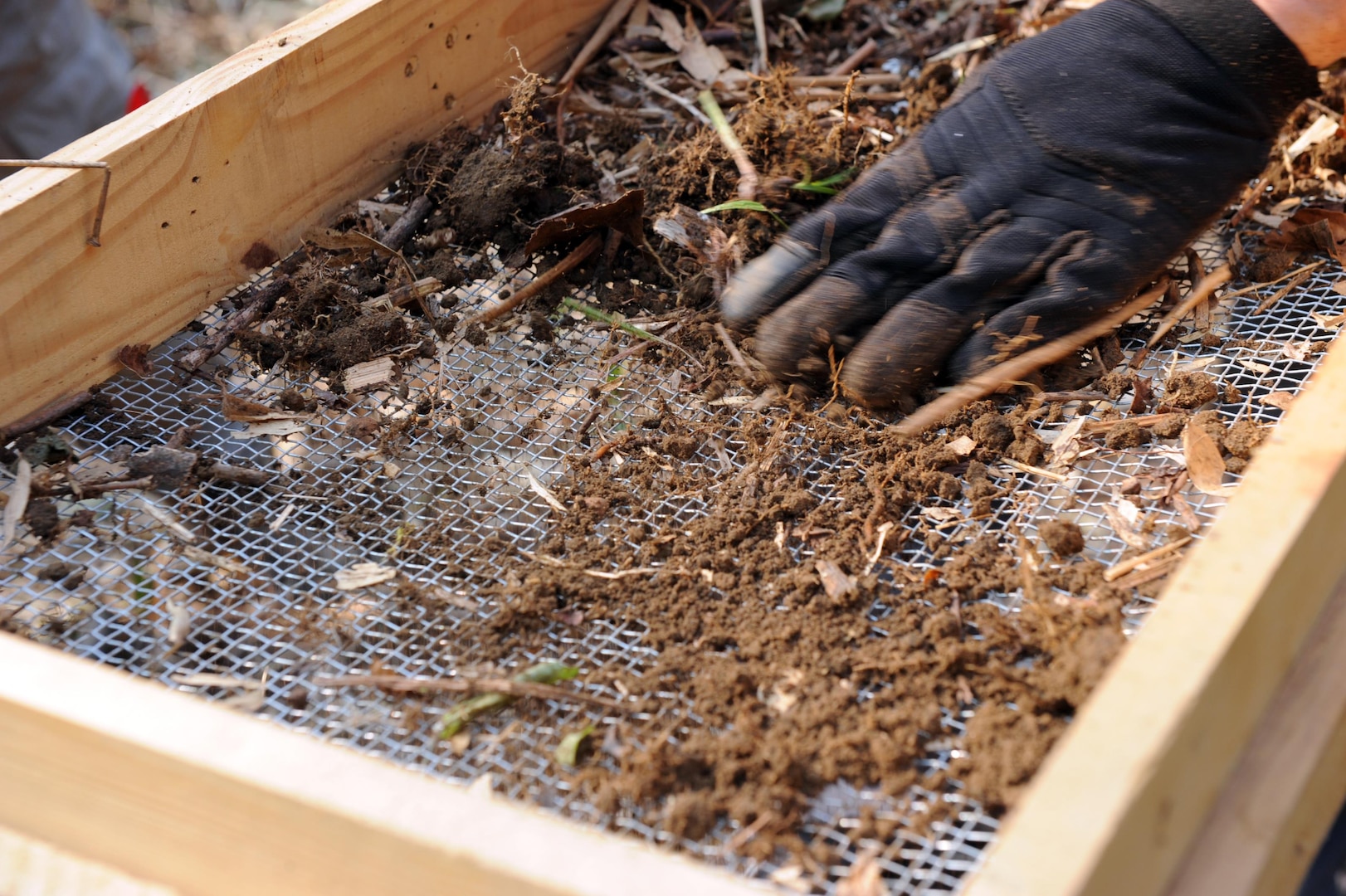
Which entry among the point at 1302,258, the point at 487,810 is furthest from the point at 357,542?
the point at 1302,258

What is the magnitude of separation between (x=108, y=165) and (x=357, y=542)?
58 cm

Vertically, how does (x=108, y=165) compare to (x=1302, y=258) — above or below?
above

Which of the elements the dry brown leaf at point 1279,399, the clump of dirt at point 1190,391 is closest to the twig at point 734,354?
the clump of dirt at point 1190,391

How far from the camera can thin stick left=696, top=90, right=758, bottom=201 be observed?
1.63m

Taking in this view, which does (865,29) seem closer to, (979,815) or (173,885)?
(979,815)

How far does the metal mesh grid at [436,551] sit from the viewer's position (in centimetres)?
97

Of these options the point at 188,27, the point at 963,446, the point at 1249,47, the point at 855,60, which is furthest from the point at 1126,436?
the point at 188,27

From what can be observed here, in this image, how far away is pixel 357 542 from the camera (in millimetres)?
1233

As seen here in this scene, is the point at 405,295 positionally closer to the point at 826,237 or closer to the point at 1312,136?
the point at 826,237

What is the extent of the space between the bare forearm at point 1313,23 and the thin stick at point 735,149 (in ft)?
2.46

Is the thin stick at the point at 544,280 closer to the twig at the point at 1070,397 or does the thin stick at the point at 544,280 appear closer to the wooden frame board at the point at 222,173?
the wooden frame board at the point at 222,173

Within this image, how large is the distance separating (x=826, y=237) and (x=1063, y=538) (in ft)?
1.74

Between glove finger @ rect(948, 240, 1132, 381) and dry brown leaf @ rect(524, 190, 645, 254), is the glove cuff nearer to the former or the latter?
glove finger @ rect(948, 240, 1132, 381)

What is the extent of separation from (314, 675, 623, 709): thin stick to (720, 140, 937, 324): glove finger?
63cm
